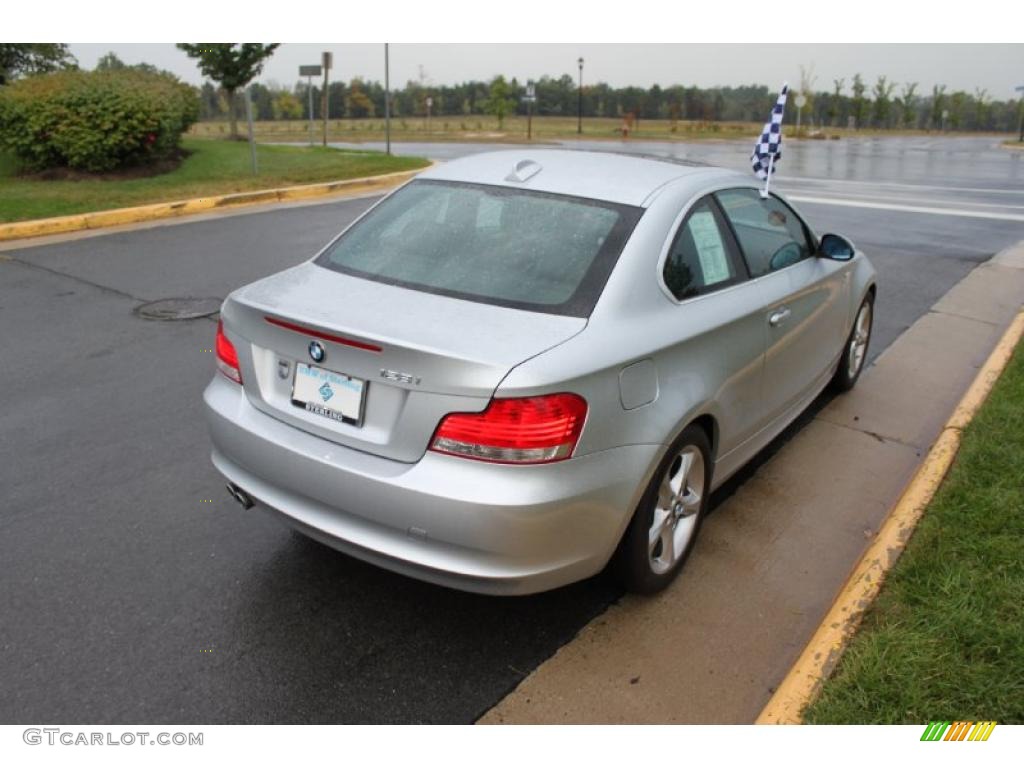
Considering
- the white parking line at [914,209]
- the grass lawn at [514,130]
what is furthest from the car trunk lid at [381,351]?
the grass lawn at [514,130]

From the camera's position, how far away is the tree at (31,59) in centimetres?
1809

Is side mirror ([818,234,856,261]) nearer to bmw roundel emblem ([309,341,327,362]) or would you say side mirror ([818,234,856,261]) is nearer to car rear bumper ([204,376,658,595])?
car rear bumper ([204,376,658,595])

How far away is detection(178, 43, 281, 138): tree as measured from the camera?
20.5 m

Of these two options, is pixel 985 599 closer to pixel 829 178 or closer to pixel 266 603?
pixel 266 603

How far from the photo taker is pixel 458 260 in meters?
3.21

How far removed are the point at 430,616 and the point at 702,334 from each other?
4.80 ft

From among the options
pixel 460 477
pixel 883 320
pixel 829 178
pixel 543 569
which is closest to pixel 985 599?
pixel 543 569

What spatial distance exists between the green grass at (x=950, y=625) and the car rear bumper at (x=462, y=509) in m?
0.88

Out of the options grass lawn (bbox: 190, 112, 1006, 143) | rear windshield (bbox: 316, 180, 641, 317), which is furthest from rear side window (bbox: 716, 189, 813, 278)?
grass lawn (bbox: 190, 112, 1006, 143)

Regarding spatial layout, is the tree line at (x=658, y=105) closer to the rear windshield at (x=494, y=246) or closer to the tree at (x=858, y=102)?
the tree at (x=858, y=102)

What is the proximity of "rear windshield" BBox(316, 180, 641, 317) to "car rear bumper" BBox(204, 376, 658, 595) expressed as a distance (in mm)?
631

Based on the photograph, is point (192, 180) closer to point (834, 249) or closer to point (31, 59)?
point (31, 59)

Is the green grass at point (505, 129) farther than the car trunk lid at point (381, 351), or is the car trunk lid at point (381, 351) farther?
the green grass at point (505, 129)

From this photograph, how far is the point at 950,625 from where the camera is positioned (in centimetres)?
291
